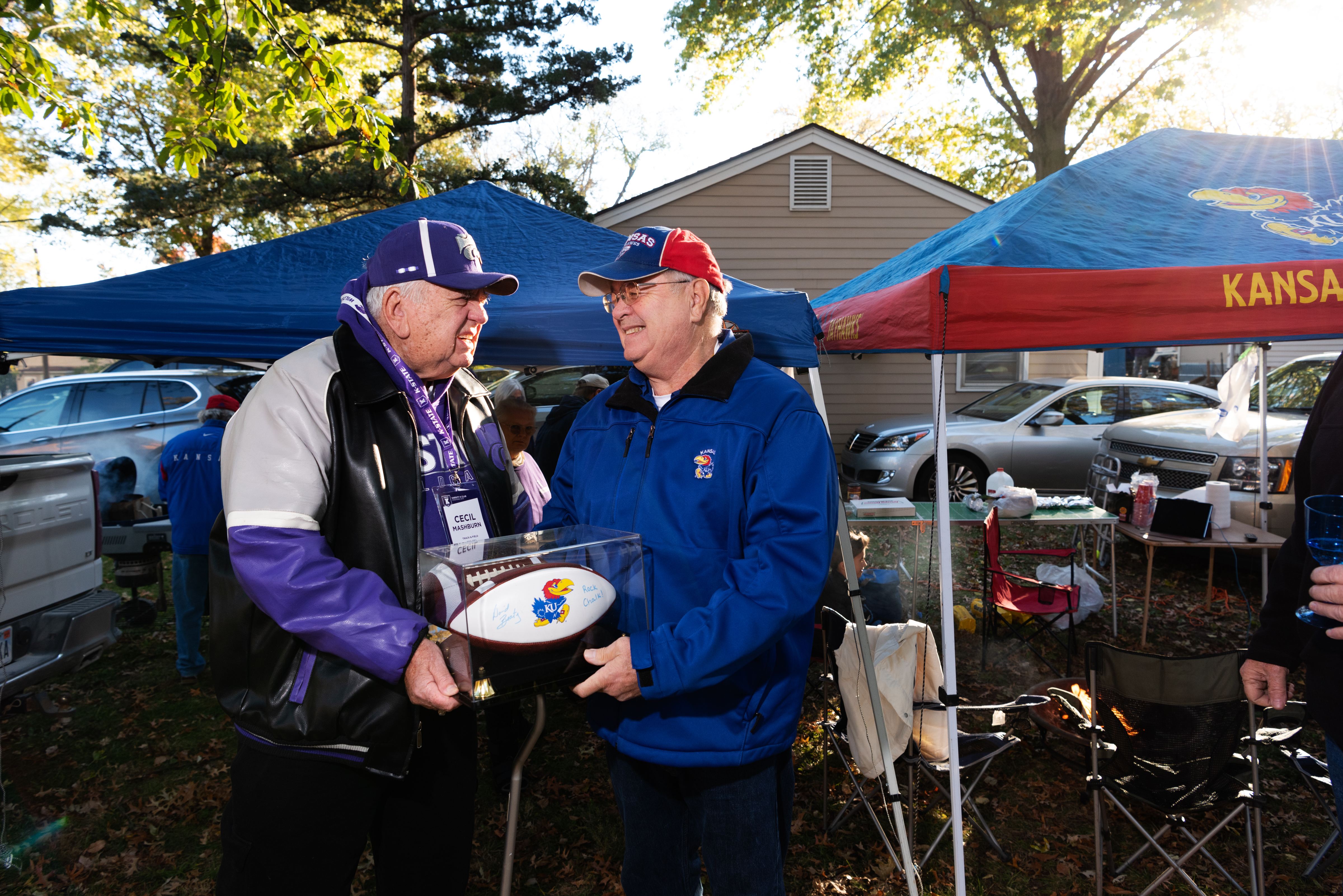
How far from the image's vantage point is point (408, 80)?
550 inches

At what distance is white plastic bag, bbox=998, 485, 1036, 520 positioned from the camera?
5.82 meters

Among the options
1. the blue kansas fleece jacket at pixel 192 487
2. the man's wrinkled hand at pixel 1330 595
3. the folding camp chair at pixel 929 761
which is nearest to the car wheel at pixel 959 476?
the folding camp chair at pixel 929 761

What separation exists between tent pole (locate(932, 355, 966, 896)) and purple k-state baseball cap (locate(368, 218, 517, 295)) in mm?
1654

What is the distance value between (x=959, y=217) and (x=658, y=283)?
39.9ft

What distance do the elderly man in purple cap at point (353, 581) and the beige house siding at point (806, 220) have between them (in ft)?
36.2

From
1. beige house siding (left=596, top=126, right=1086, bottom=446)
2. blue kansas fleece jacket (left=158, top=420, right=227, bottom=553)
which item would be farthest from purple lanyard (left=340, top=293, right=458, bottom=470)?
beige house siding (left=596, top=126, right=1086, bottom=446)

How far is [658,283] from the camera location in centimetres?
182

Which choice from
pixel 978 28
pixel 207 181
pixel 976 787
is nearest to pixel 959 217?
pixel 978 28

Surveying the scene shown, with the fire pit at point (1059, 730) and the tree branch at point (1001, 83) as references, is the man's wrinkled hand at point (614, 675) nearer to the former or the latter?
the fire pit at point (1059, 730)

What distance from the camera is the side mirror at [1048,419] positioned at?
9.43m

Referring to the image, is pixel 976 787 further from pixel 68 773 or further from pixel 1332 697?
pixel 68 773

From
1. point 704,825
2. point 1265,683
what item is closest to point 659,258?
point 704,825

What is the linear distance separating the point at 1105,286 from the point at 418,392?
2.60 m

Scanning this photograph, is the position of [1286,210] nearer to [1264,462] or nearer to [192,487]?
[1264,462]
